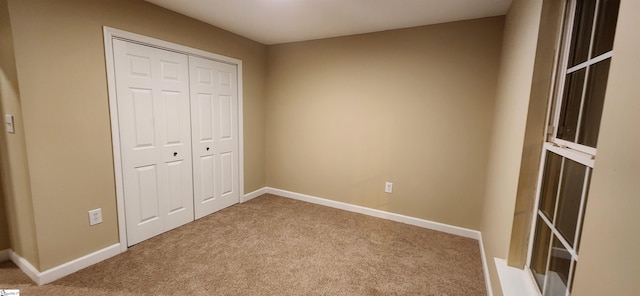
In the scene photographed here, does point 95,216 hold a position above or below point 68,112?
below

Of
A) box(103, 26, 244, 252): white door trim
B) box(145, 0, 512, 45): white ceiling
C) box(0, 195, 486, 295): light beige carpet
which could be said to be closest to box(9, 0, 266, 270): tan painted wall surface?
box(103, 26, 244, 252): white door trim

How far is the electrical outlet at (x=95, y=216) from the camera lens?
216 cm

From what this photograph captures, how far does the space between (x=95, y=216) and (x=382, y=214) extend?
9.45ft

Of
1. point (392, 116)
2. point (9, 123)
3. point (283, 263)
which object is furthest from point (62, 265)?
point (392, 116)

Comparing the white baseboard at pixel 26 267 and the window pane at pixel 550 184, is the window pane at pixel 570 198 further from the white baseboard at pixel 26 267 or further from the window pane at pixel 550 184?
the white baseboard at pixel 26 267

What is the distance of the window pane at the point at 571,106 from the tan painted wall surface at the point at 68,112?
9.97 ft

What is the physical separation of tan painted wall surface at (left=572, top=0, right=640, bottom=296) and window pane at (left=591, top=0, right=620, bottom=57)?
1.04 ft

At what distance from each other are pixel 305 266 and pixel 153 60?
2354 mm

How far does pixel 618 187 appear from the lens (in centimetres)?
59

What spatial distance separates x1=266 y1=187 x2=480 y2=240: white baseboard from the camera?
9.37ft

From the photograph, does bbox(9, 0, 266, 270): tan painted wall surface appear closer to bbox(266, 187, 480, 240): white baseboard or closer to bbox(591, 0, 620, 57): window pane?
bbox(266, 187, 480, 240): white baseboard

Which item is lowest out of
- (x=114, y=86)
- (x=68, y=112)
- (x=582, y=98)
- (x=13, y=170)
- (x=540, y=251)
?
(x=540, y=251)

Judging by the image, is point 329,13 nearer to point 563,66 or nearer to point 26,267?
point 563,66

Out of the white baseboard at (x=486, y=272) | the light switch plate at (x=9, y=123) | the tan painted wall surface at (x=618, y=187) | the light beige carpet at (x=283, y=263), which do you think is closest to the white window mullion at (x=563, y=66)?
the tan painted wall surface at (x=618, y=187)
